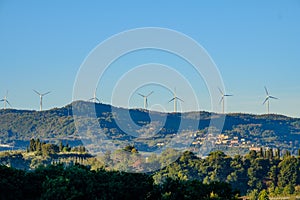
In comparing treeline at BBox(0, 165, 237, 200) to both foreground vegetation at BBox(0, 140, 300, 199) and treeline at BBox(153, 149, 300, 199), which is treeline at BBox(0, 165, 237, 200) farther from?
treeline at BBox(153, 149, 300, 199)

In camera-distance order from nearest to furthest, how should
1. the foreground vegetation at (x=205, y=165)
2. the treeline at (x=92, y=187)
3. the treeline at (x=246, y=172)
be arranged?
the treeline at (x=92, y=187)
the treeline at (x=246, y=172)
the foreground vegetation at (x=205, y=165)

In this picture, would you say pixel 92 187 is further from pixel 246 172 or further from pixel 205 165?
pixel 205 165

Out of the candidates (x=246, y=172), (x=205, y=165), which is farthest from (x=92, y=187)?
(x=205, y=165)

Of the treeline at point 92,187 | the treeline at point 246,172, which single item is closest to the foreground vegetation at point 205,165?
the treeline at point 246,172

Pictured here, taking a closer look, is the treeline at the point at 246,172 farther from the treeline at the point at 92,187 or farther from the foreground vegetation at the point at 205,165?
the treeline at the point at 92,187

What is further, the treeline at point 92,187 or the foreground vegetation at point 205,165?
the foreground vegetation at point 205,165

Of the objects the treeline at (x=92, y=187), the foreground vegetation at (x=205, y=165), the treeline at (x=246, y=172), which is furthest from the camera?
the foreground vegetation at (x=205, y=165)

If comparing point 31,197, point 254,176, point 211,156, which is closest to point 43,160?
point 211,156

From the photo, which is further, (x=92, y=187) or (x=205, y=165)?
(x=205, y=165)
